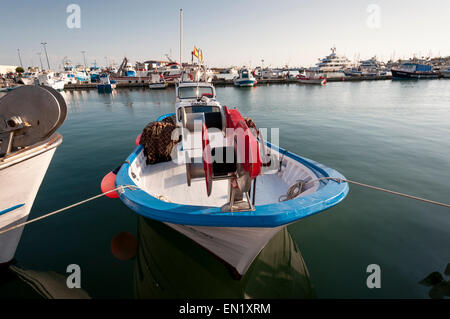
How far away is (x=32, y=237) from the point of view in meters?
4.93

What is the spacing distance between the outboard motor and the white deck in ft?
7.71

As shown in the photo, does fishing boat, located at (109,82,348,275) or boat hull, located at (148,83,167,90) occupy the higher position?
boat hull, located at (148,83,167,90)

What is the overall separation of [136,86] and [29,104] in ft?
166

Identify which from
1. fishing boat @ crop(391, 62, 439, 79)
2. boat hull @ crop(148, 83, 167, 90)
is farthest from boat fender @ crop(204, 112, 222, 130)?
fishing boat @ crop(391, 62, 439, 79)

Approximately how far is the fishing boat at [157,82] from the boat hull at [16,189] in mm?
44032

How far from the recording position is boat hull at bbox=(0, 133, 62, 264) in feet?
14.0

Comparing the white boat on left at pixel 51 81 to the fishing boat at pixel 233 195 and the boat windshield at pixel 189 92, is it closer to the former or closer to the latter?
the boat windshield at pixel 189 92

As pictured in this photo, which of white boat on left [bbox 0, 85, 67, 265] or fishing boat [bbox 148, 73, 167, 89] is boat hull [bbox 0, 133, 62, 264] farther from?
fishing boat [bbox 148, 73, 167, 89]

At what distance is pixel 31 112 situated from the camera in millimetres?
5285

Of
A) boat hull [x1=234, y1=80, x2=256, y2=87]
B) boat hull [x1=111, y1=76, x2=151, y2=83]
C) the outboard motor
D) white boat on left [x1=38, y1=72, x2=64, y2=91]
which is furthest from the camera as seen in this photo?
boat hull [x1=111, y1=76, x2=151, y2=83]

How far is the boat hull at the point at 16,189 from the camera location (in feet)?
14.0

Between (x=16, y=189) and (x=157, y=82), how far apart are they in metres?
47.8

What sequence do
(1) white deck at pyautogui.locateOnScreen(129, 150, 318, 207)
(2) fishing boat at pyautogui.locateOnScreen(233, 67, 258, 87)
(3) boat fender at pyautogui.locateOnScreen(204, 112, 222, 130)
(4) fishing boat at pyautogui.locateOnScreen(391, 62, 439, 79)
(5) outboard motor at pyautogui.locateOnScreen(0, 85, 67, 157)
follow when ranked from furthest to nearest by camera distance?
(4) fishing boat at pyautogui.locateOnScreen(391, 62, 439, 79) → (2) fishing boat at pyautogui.locateOnScreen(233, 67, 258, 87) → (3) boat fender at pyautogui.locateOnScreen(204, 112, 222, 130) → (5) outboard motor at pyautogui.locateOnScreen(0, 85, 67, 157) → (1) white deck at pyautogui.locateOnScreen(129, 150, 318, 207)

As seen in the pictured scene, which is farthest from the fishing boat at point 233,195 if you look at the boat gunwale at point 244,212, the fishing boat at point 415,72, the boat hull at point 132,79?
the fishing boat at point 415,72
